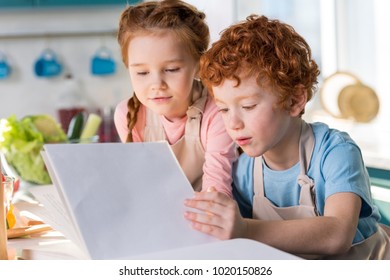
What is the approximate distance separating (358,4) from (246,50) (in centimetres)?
152

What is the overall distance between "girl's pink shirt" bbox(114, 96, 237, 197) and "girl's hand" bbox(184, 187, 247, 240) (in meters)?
→ 0.21

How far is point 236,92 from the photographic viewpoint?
0.88 metres

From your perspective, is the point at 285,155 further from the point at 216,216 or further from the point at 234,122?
the point at 216,216

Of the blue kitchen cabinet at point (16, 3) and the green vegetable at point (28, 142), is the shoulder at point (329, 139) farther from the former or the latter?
the blue kitchen cabinet at point (16, 3)

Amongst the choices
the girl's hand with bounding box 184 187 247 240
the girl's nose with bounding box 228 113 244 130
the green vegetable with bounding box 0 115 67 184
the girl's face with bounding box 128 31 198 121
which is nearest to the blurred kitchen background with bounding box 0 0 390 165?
the green vegetable with bounding box 0 115 67 184

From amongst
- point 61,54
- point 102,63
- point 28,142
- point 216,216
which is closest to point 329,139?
point 216,216

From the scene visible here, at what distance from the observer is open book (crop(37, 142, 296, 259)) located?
2.29 ft

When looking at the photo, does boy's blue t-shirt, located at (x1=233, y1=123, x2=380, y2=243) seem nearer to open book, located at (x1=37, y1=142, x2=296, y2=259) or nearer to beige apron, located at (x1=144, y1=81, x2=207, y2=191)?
beige apron, located at (x1=144, y1=81, x2=207, y2=191)

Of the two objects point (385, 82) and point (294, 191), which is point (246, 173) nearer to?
point (294, 191)

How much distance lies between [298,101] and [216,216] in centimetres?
27

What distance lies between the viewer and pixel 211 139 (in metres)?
1.09

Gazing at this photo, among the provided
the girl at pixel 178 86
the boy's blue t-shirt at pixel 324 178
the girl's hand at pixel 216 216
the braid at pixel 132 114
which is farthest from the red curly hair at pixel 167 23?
the girl's hand at pixel 216 216

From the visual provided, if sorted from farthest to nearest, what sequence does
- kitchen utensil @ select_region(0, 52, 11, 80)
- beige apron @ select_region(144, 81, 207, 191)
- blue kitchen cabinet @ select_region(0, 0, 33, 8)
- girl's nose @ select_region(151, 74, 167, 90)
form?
1. kitchen utensil @ select_region(0, 52, 11, 80)
2. blue kitchen cabinet @ select_region(0, 0, 33, 8)
3. beige apron @ select_region(144, 81, 207, 191)
4. girl's nose @ select_region(151, 74, 167, 90)

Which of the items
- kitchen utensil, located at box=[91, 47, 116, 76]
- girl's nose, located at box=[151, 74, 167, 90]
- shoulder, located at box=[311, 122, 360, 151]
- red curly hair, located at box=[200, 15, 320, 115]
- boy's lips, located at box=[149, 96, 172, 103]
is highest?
red curly hair, located at box=[200, 15, 320, 115]
